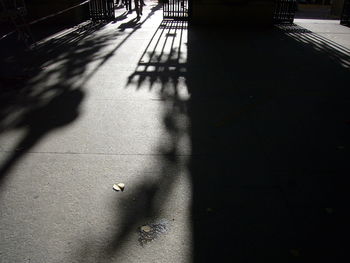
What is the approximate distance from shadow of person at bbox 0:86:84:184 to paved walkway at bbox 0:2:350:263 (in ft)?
0.09

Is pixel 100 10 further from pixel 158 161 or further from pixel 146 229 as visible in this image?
pixel 146 229

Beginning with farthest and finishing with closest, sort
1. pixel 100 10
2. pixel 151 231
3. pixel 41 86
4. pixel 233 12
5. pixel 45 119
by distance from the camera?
1. pixel 100 10
2. pixel 233 12
3. pixel 41 86
4. pixel 45 119
5. pixel 151 231

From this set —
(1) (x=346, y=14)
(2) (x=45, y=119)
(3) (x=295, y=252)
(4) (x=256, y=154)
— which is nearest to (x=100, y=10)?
(2) (x=45, y=119)

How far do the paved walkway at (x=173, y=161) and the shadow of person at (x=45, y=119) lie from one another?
0.09ft

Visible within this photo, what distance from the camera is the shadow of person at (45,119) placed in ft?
13.6

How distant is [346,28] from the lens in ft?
46.4

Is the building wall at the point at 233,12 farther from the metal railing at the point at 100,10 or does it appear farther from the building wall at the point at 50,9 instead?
the building wall at the point at 50,9

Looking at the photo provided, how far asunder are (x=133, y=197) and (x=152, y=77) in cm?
423

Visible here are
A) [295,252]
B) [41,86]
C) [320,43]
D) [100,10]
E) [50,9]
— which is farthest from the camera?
[100,10]

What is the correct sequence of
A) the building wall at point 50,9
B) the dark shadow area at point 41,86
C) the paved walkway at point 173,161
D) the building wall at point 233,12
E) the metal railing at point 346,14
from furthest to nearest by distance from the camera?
1. the metal railing at point 346,14
2. the building wall at point 233,12
3. the building wall at point 50,9
4. the dark shadow area at point 41,86
5. the paved walkway at point 173,161

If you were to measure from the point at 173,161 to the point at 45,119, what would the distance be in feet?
7.68

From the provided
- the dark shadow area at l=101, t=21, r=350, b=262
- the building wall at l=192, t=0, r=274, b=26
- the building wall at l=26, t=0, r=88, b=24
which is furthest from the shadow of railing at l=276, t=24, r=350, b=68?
the building wall at l=26, t=0, r=88, b=24

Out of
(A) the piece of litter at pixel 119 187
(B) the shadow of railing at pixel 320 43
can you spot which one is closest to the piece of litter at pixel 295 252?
(A) the piece of litter at pixel 119 187

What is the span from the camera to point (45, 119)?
511 centimetres
